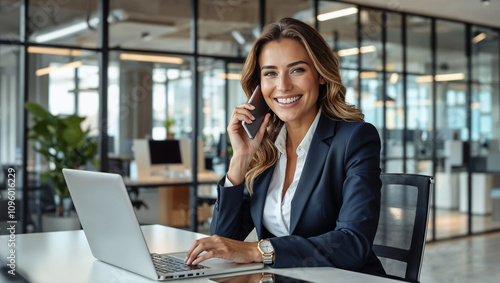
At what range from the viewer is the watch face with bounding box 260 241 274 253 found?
1617mm

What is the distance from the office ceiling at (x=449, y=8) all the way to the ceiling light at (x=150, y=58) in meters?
2.37

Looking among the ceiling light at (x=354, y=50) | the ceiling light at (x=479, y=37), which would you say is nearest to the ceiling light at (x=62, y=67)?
the ceiling light at (x=354, y=50)

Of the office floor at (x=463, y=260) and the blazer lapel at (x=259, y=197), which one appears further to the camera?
the office floor at (x=463, y=260)

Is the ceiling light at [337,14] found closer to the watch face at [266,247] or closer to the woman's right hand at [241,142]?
the woman's right hand at [241,142]

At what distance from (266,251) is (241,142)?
604 mm

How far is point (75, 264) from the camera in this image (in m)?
1.67

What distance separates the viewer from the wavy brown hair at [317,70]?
2.00 metres

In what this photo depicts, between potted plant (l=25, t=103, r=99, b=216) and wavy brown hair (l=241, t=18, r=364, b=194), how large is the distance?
3.72 m

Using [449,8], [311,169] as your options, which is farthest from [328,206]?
[449,8]

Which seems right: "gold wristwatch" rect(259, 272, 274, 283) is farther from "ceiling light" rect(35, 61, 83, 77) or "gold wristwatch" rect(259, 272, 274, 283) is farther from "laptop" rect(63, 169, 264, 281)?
"ceiling light" rect(35, 61, 83, 77)

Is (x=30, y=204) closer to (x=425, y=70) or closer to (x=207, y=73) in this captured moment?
(x=207, y=73)

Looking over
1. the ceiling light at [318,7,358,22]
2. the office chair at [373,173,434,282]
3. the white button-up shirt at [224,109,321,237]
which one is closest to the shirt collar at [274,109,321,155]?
the white button-up shirt at [224,109,321,237]

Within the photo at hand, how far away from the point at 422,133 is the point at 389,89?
2.74 feet

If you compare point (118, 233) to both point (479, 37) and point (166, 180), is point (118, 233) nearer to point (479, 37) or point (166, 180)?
point (166, 180)
